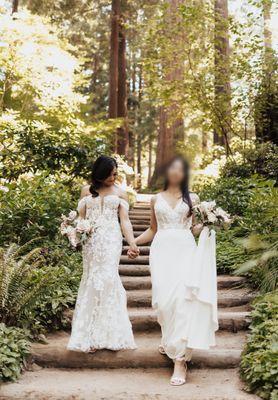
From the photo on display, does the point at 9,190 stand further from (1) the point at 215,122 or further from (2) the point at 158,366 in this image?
(1) the point at 215,122

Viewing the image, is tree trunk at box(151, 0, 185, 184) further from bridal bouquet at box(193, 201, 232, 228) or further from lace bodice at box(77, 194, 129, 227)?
bridal bouquet at box(193, 201, 232, 228)

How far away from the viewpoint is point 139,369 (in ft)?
16.5

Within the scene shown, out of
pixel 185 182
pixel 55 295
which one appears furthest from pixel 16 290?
pixel 185 182

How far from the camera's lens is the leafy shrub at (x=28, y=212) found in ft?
23.1

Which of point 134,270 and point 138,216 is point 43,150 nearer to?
point 138,216

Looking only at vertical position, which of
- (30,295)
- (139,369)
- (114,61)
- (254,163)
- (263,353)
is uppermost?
(114,61)

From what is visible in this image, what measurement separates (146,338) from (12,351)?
1627 mm

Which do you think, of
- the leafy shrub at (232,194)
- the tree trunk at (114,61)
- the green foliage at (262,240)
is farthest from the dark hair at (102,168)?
the tree trunk at (114,61)

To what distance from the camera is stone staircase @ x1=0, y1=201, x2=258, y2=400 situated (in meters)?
4.34

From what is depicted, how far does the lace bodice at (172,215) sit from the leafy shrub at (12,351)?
1813 mm

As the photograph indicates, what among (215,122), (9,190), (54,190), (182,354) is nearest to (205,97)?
(215,122)

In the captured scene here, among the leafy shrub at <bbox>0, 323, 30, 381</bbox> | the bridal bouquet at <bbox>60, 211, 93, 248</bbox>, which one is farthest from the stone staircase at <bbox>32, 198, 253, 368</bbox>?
the bridal bouquet at <bbox>60, 211, 93, 248</bbox>

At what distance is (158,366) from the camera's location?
16.7 ft

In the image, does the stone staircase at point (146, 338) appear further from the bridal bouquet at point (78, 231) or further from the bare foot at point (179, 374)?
the bridal bouquet at point (78, 231)
